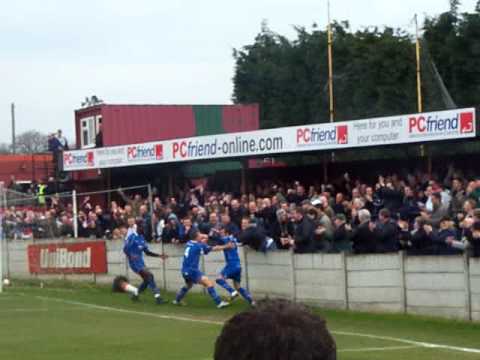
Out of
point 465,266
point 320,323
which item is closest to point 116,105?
point 465,266

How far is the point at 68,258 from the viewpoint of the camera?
32.4 metres

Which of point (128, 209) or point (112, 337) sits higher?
point (128, 209)

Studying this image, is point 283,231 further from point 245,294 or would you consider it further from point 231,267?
point 245,294

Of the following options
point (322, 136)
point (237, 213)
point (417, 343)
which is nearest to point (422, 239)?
point (417, 343)

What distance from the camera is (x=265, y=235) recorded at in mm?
24969

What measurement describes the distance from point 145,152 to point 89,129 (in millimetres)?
9310

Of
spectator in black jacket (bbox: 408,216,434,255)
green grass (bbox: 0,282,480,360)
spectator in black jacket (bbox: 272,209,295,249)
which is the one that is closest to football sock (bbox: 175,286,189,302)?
green grass (bbox: 0,282,480,360)

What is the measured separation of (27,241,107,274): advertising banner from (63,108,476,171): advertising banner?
4.64 m

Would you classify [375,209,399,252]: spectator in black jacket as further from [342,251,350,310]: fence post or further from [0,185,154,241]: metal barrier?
[0,185,154,241]: metal barrier

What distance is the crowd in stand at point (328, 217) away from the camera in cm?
2097

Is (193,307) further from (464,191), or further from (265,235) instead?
(464,191)

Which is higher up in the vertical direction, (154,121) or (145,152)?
(154,121)

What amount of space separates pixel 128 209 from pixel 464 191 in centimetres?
1109

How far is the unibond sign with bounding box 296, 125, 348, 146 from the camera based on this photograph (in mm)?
28719
